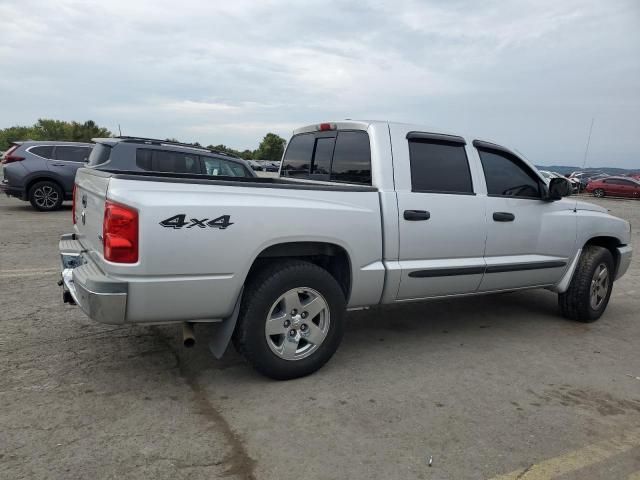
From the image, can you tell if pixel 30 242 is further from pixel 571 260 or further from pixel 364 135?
pixel 571 260

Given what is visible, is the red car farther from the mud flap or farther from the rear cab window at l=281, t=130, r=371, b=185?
the mud flap

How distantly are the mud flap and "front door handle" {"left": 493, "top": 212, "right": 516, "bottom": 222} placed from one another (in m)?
2.36

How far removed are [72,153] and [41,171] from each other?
0.87 meters

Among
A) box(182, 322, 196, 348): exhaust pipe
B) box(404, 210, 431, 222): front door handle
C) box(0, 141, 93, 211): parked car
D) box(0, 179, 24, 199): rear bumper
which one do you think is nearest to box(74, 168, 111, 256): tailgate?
box(182, 322, 196, 348): exhaust pipe

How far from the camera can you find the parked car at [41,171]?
472 inches

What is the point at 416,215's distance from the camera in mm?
3867

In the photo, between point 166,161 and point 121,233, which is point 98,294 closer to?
point 121,233

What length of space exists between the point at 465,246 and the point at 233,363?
6.79ft

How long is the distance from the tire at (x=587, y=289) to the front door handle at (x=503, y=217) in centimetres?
123

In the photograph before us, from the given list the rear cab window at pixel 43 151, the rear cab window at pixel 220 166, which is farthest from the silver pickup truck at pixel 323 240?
the rear cab window at pixel 43 151

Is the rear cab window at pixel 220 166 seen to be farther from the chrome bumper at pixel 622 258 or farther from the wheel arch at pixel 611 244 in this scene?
the chrome bumper at pixel 622 258

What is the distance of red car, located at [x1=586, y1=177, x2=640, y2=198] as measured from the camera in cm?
3042

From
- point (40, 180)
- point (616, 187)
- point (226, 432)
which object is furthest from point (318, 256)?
point (616, 187)

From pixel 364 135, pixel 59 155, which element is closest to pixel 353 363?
pixel 364 135
